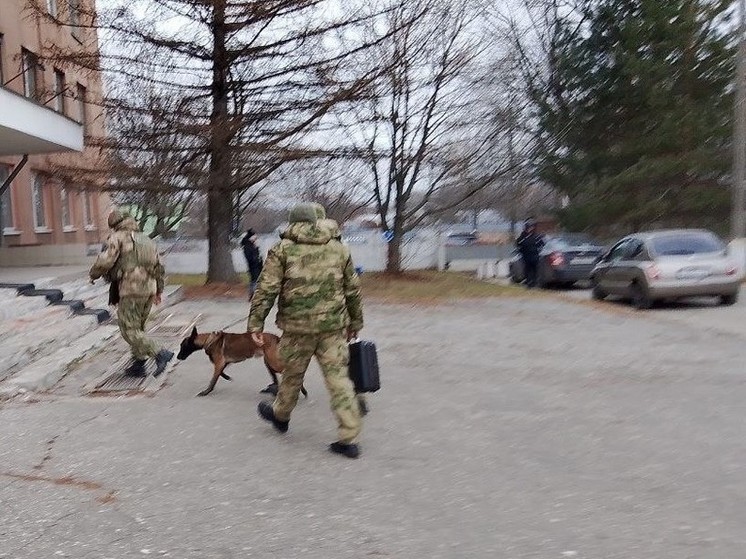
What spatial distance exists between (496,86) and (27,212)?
42.8 feet

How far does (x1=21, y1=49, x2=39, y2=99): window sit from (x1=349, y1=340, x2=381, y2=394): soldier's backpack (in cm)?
1516

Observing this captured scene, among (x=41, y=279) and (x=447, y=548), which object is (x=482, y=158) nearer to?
(x=41, y=279)

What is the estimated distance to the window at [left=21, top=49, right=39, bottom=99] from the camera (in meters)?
18.4

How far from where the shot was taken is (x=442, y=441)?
5.54m

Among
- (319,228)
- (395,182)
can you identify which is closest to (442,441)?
(319,228)

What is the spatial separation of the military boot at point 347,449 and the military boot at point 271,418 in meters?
0.60

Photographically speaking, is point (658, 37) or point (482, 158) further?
point (658, 37)

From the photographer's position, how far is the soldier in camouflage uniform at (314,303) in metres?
5.06

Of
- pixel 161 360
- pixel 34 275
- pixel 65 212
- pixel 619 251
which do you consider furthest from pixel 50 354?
pixel 65 212

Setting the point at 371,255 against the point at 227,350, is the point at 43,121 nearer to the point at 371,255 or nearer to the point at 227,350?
the point at 227,350

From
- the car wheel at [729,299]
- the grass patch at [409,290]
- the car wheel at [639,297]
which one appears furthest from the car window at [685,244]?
the grass patch at [409,290]

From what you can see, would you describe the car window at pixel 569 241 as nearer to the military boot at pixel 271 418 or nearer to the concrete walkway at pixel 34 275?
the concrete walkway at pixel 34 275

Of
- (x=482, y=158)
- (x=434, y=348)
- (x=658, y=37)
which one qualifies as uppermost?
(x=658, y=37)

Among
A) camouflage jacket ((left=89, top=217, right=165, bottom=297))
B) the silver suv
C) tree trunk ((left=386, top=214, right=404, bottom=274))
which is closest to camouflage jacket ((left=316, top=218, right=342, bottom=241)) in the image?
camouflage jacket ((left=89, top=217, right=165, bottom=297))
